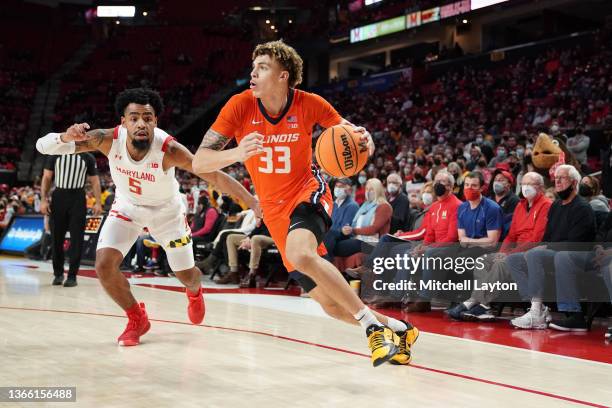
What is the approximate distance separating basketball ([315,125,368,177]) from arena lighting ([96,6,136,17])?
29.3 metres

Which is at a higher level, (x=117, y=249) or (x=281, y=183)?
(x=281, y=183)

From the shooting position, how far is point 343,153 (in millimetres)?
4113

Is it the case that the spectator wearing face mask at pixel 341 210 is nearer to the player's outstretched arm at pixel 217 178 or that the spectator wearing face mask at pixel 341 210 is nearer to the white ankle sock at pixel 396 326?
the player's outstretched arm at pixel 217 178

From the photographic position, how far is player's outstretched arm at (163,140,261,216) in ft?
15.8

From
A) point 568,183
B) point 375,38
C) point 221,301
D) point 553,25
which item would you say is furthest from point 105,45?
point 568,183

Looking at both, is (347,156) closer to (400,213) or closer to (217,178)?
(217,178)

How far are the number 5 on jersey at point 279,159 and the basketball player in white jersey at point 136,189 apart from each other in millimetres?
753

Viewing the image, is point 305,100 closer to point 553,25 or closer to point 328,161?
point 328,161

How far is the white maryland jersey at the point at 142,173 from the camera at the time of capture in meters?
5.20

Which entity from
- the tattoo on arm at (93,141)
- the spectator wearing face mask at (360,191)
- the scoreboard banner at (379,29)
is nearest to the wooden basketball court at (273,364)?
the tattoo on arm at (93,141)

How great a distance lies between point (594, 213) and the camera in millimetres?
6379

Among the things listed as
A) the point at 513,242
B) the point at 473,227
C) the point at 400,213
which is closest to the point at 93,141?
the point at 473,227

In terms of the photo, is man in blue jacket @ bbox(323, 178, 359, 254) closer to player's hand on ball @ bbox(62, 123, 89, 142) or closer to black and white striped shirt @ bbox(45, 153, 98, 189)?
black and white striped shirt @ bbox(45, 153, 98, 189)

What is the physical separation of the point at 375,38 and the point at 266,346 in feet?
77.4
